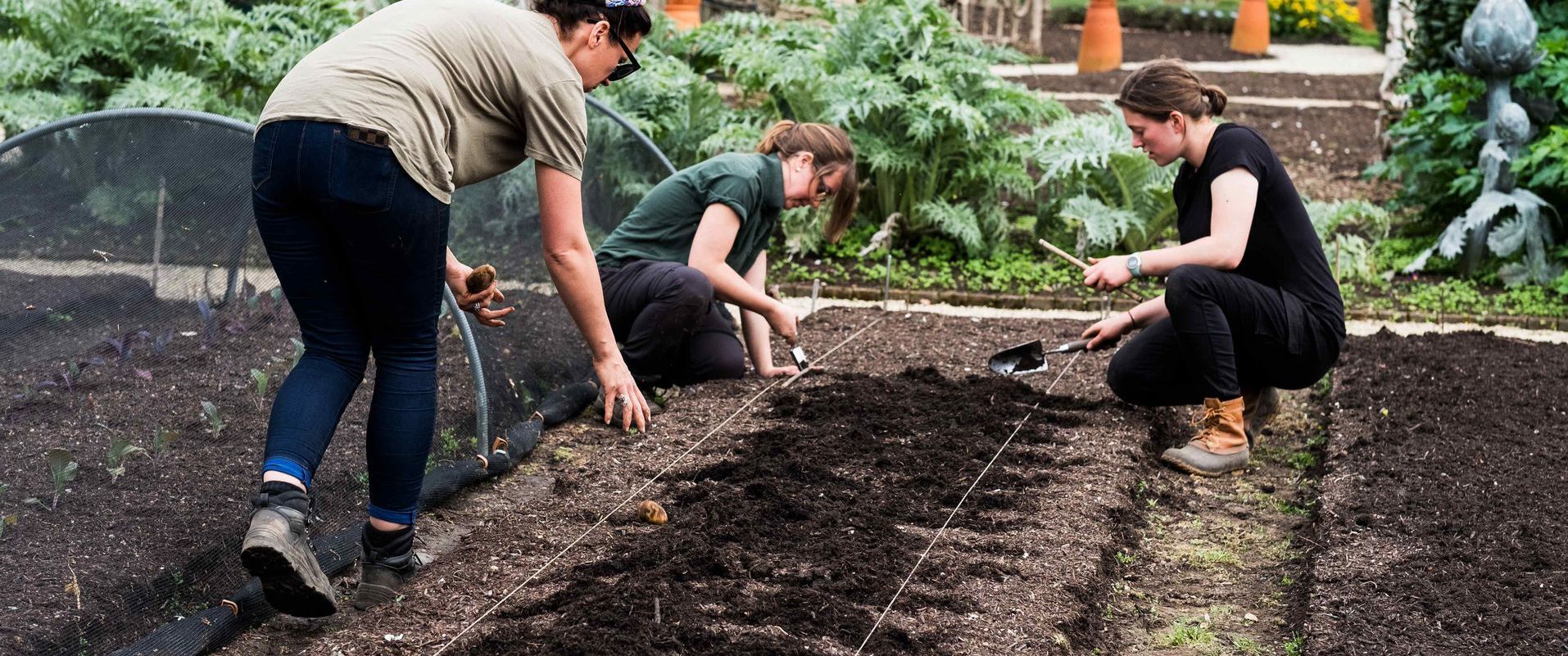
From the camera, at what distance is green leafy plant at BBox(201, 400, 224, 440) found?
3270 mm

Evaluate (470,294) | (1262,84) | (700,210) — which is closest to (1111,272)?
(700,210)

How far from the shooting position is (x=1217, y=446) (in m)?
4.28

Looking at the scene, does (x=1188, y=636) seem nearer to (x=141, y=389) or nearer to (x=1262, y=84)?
(x=141, y=389)

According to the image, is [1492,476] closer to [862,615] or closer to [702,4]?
[862,615]

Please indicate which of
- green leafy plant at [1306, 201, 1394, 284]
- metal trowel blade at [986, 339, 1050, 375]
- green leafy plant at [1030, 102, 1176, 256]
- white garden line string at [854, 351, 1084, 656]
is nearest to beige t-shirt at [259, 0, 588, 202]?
white garden line string at [854, 351, 1084, 656]

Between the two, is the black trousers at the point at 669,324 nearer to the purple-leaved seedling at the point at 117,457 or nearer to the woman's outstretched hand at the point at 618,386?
the woman's outstretched hand at the point at 618,386

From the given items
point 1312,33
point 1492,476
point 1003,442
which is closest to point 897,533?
point 1003,442

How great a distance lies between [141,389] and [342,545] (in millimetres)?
601

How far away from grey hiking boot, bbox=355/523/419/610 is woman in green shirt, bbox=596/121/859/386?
1.70 m

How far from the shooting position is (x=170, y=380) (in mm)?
3270

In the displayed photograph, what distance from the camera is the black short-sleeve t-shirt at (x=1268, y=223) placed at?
13.3 feet

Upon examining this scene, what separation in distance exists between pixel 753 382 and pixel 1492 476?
90.8 inches

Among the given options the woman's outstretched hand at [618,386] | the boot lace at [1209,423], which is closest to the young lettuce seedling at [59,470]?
the woman's outstretched hand at [618,386]

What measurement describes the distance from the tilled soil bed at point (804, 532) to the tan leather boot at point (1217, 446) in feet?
0.47
